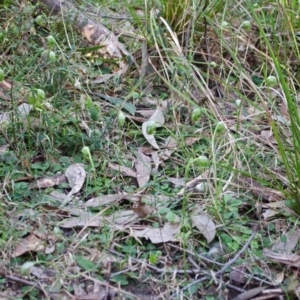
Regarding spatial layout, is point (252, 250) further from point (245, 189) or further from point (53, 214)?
point (53, 214)

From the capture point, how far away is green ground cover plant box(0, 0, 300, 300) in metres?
1.67

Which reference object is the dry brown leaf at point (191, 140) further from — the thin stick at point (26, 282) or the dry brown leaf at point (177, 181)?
the thin stick at point (26, 282)

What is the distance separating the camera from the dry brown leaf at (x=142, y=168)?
2021mm

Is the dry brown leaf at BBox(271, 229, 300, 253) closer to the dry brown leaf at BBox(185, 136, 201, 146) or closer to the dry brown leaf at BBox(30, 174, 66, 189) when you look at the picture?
the dry brown leaf at BBox(185, 136, 201, 146)

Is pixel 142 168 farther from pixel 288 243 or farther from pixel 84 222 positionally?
pixel 288 243

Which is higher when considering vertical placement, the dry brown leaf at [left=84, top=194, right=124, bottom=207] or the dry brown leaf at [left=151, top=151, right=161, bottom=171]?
the dry brown leaf at [left=84, top=194, right=124, bottom=207]

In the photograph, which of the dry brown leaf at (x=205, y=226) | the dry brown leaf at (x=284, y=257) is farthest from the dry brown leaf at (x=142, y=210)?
the dry brown leaf at (x=284, y=257)

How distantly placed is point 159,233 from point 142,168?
0.34 m

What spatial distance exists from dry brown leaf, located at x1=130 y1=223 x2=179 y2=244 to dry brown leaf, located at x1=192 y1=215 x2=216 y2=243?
6 centimetres

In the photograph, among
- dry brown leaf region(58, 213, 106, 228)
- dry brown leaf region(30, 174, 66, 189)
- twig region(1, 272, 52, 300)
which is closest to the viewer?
twig region(1, 272, 52, 300)

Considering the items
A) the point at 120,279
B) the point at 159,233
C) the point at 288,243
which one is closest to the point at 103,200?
the point at 159,233

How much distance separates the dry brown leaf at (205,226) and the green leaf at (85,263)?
12.7 inches

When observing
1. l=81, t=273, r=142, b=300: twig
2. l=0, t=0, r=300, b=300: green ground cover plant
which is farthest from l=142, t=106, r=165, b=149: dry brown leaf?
l=81, t=273, r=142, b=300: twig

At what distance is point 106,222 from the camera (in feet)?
5.91
